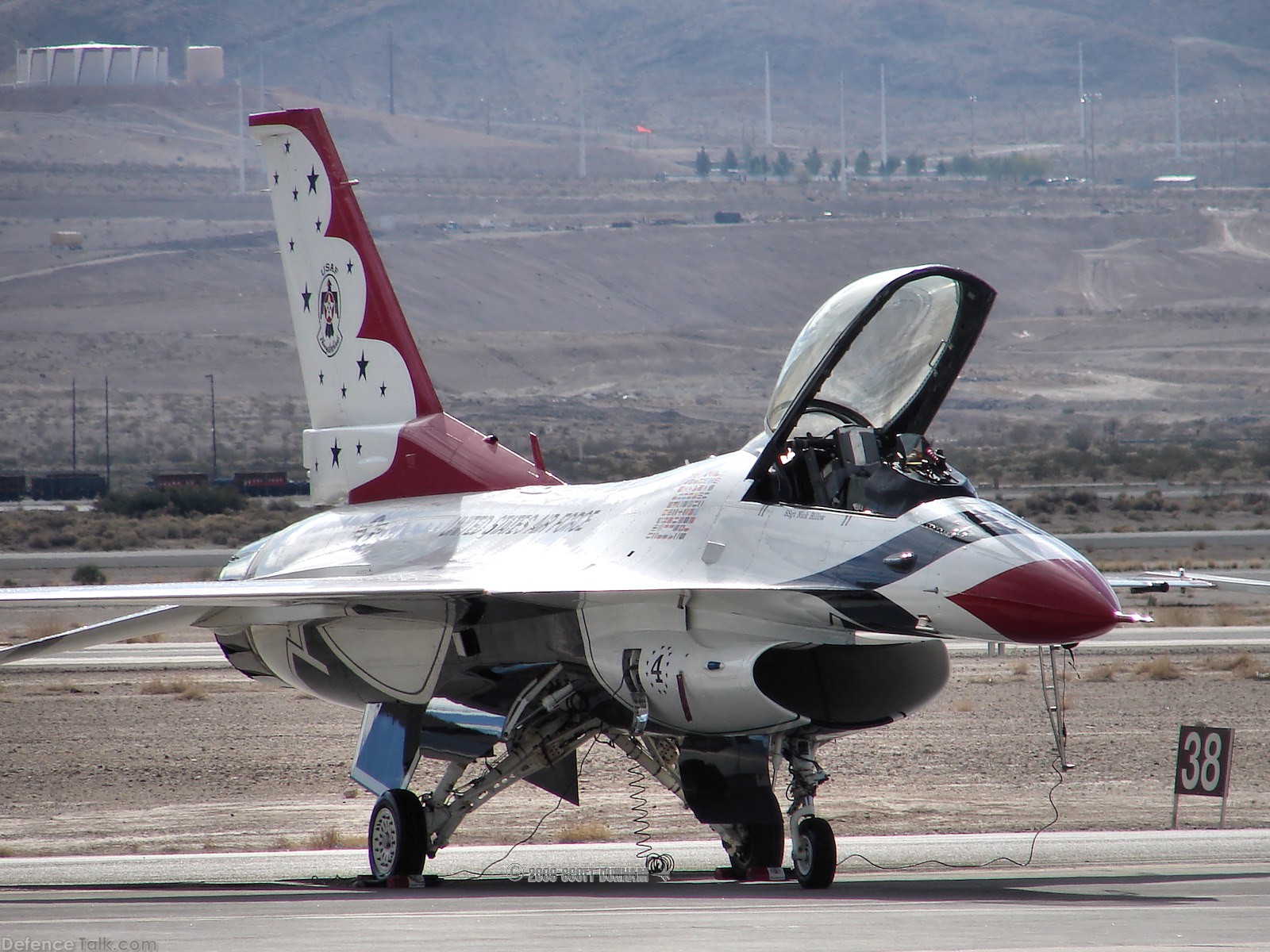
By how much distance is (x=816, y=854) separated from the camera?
11.4 meters

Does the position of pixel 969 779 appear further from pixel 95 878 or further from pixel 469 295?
pixel 469 295

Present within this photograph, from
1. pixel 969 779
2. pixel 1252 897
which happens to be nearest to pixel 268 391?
pixel 969 779

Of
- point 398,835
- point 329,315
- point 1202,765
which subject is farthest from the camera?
point 329,315

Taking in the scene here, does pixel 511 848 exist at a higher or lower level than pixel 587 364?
lower

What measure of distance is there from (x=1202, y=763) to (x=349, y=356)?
378 inches

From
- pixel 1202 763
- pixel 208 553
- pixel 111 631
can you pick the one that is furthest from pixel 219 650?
pixel 1202 763

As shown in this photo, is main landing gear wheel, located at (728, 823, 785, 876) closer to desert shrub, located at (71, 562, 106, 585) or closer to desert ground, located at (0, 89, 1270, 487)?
desert shrub, located at (71, 562, 106, 585)

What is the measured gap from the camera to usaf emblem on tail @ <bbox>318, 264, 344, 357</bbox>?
17.5 meters

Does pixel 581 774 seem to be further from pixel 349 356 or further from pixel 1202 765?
pixel 1202 765

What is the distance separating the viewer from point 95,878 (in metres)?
13.9

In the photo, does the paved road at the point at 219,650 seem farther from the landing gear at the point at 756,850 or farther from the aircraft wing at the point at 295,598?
the landing gear at the point at 756,850

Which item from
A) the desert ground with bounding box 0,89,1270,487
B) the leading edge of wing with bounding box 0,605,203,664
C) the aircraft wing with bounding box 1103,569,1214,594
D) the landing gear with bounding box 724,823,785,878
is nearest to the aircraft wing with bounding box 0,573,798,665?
the leading edge of wing with bounding box 0,605,203,664

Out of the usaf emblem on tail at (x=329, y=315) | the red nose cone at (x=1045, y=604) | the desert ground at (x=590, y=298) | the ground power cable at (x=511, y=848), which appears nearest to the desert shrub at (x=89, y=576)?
the usaf emblem on tail at (x=329, y=315)

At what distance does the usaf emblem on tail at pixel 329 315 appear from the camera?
17.5m
